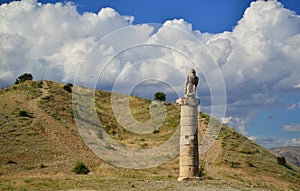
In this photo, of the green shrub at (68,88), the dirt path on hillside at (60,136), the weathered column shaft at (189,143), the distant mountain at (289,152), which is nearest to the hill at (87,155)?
the dirt path on hillside at (60,136)

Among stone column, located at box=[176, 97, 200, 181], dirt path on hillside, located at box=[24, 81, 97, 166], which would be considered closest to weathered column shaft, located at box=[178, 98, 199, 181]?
stone column, located at box=[176, 97, 200, 181]

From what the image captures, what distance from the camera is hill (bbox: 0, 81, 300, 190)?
23.9 meters

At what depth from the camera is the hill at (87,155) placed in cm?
2394

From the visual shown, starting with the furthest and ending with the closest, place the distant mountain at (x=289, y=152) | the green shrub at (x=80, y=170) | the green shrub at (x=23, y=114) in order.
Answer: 1. the distant mountain at (x=289, y=152)
2. the green shrub at (x=23, y=114)
3. the green shrub at (x=80, y=170)

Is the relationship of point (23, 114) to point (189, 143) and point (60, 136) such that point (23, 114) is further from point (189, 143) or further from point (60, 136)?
point (189, 143)

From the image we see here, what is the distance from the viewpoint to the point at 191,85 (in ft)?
78.2

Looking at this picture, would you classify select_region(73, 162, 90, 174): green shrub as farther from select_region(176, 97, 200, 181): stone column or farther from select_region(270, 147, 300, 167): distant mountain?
select_region(270, 147, 300, 167): distant mountain

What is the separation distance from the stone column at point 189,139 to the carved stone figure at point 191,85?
327mm

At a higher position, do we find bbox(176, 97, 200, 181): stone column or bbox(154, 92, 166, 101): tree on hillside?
bbox(154, 92, 166, 101): tree on hillside

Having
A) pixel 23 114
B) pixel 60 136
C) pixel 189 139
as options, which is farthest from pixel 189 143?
pixel 23 114

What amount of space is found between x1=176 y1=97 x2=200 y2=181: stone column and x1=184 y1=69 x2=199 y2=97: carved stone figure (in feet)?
1.07

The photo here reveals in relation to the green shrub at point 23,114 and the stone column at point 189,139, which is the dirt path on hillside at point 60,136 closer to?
the green shrub at point 23,114

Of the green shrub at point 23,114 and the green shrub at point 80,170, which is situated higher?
the green shrub at point 23,114

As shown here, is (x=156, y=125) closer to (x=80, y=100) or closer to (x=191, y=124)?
(x=80, y=100)
